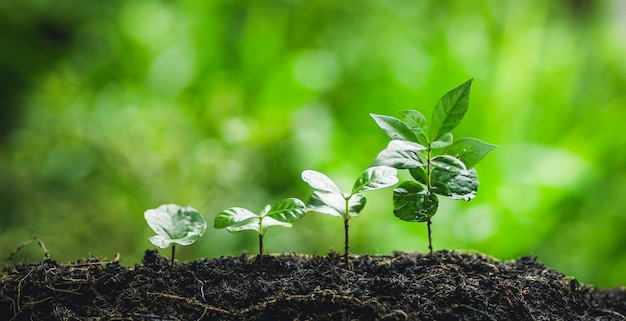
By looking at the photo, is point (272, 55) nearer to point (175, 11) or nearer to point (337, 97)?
point (337, 97)

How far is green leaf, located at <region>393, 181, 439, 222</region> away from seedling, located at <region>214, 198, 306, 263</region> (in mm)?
134

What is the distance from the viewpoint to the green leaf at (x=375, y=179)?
848 mm

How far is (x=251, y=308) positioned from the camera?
2.58 ft

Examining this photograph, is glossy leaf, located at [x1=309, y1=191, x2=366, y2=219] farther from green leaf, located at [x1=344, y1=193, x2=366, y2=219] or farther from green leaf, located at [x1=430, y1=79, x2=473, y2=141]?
green leaf, located at [x1=430, y1=79, x2=473, y2=141]

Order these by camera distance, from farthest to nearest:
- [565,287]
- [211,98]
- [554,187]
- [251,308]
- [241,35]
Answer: [241,35], [211,98], [554,187], [565,287], [251,308]

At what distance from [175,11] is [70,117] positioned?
36.5 inches

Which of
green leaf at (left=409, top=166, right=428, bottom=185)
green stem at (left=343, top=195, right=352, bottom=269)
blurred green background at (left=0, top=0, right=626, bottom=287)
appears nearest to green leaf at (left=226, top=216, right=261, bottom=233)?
green stem at (left=343, top=195, right=352, bottom=269)

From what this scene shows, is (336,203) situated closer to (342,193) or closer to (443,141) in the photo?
(342,193)

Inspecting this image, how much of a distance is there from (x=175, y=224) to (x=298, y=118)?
147cm

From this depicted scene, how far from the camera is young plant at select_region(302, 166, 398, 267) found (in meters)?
0.85

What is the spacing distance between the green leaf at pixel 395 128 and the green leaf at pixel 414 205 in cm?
8

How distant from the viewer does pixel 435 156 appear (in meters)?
0.86

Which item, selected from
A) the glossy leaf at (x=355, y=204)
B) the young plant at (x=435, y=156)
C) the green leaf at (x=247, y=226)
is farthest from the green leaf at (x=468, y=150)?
the green leaf at (x=247, y=226)

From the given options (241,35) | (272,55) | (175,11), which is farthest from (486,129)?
(175,11)
